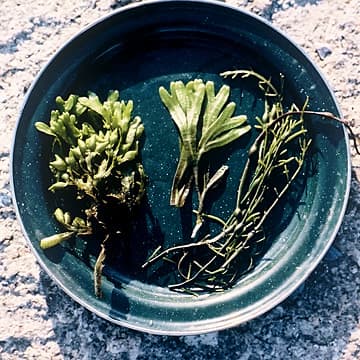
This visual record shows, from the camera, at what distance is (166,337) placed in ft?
3.99

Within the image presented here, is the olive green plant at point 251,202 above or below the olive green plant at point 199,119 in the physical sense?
below

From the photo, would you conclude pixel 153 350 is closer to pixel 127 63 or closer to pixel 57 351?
pixel 57 351

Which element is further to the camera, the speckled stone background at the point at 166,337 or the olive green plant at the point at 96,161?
the speckled stone background at the point at 166,337

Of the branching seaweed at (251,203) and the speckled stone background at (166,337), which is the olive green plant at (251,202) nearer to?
the branching seaweed at (251,203)

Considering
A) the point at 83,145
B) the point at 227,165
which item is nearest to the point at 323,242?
the point at 227,165

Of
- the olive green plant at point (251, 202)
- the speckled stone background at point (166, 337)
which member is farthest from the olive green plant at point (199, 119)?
the speckled stone background at point (166, 337)

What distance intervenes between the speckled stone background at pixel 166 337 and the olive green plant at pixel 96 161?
123 mm

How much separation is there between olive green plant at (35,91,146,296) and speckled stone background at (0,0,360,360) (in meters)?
0.12

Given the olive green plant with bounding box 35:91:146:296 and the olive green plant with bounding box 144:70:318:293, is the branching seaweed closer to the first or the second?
the olive green plant with bounding box 144:70:318:293

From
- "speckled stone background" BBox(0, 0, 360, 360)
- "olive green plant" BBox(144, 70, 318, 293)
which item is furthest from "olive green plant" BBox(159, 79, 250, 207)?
"speckled stone background" BBox(0, 0, 360, 360)

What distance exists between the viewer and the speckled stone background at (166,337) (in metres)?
1.20

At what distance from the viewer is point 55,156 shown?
44.7 inches

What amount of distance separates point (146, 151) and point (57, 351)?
373mm

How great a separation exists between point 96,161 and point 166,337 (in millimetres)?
330
